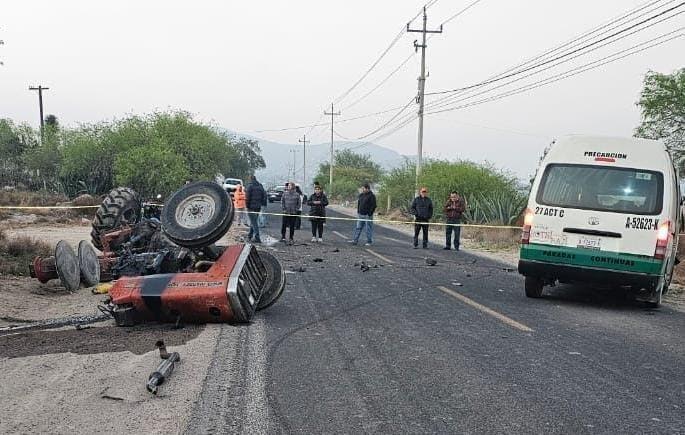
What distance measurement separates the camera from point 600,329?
841 centimetres

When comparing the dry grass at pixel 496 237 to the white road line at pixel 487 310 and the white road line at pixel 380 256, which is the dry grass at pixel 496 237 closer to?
the white road line at pixel 380 256

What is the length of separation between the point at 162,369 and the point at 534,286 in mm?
6880

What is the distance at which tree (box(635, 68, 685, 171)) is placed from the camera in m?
32.6

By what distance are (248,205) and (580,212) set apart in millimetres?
11754

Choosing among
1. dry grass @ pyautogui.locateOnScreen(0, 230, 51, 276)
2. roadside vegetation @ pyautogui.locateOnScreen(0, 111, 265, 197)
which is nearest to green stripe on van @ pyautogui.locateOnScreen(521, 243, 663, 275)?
dry grass @ pyautogui.locateOnScreen(0, 230, 51, 276)

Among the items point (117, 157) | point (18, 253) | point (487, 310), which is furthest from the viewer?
point (117, 157)

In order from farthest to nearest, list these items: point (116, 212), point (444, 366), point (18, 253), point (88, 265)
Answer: point (18, 253)
point (116, 212)
point (88, 265)
point (444, 366)

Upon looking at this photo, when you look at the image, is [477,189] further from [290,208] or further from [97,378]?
[97,378]

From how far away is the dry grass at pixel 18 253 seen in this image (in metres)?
11.7

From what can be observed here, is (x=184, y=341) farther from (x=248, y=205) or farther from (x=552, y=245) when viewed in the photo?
(x=248, y=205)

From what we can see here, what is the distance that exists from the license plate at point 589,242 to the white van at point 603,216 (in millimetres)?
14

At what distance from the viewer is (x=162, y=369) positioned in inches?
217

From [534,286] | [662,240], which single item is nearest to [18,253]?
[534,286]

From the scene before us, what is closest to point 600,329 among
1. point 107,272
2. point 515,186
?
point 107,272
